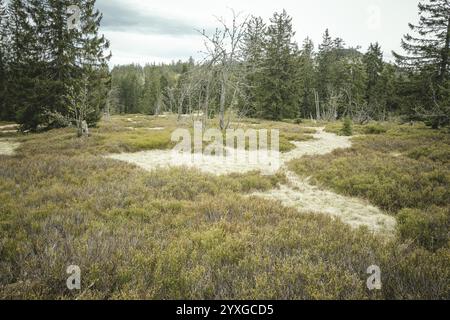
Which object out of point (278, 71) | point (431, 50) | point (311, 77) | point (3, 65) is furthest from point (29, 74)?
point (311, 77)

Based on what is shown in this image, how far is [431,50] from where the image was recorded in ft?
90.5

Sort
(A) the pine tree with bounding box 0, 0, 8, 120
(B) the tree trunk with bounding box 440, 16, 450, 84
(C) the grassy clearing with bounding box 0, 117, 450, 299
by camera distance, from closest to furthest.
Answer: (C) the grassy clearing with bounding box 0, 117, 450, 299 → (B) the tree trunk with bounding box 440, 16, 450, 84 → (A) the pine tree with bounding box 0, 0, 8, 120

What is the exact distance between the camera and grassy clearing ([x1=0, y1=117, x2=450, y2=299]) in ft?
11.1

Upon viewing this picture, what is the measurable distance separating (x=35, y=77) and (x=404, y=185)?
27.6 metres

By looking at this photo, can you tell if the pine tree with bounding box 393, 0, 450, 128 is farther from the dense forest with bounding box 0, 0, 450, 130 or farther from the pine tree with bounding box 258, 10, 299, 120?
the pine tree with bounding box 258, 10, 299, 120

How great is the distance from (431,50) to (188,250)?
3454cm

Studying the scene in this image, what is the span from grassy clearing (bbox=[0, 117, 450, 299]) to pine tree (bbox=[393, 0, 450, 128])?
28175 millimetres

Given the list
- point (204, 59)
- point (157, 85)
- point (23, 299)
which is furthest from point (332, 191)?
point (157, 85)

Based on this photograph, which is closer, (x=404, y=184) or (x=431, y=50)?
(x=404, y=184)

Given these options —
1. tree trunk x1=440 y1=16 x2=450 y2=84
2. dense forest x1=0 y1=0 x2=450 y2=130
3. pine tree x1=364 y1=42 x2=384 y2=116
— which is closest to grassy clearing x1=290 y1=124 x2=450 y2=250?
dense forest x1=0 y1=0 x2=450 y2=130

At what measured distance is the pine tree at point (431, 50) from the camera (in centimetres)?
2694

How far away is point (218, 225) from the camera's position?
5535 millimetres

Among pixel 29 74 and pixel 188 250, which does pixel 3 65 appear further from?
pixel 188 250

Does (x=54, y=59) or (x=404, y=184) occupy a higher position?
(x=54, y=59)
